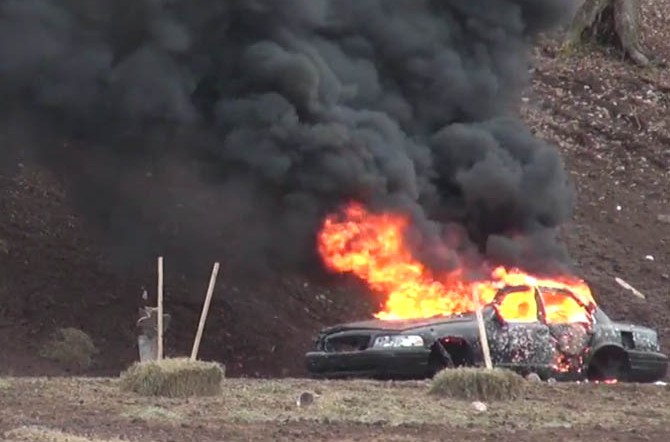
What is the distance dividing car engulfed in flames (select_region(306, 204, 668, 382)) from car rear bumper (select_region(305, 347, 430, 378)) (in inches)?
0.4

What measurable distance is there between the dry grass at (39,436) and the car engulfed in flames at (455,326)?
5.17 metres

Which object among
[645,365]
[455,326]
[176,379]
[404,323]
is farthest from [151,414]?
[645,365]

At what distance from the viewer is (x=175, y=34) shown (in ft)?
52.6

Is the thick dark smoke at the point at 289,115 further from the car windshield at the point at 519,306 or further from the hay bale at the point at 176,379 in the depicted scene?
the hay bale at the point at 176,379

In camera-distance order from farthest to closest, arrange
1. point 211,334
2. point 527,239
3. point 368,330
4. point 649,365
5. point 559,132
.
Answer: point 559,132
point 211,334
point 527,239
point 649,365
point 368,330

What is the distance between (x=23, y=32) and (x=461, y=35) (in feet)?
20.1

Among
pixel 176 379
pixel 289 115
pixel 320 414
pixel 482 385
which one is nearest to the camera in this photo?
pixel 320 414

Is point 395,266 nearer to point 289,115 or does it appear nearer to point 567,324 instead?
point 289,115

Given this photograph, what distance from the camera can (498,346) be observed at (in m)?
14.8

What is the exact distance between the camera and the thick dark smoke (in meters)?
16.1

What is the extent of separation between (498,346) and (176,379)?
432cm

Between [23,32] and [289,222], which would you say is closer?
[23,32]

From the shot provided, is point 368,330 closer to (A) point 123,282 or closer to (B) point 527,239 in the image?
(B) point 527,239

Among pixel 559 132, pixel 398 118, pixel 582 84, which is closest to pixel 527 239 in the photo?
pixel 398 118
